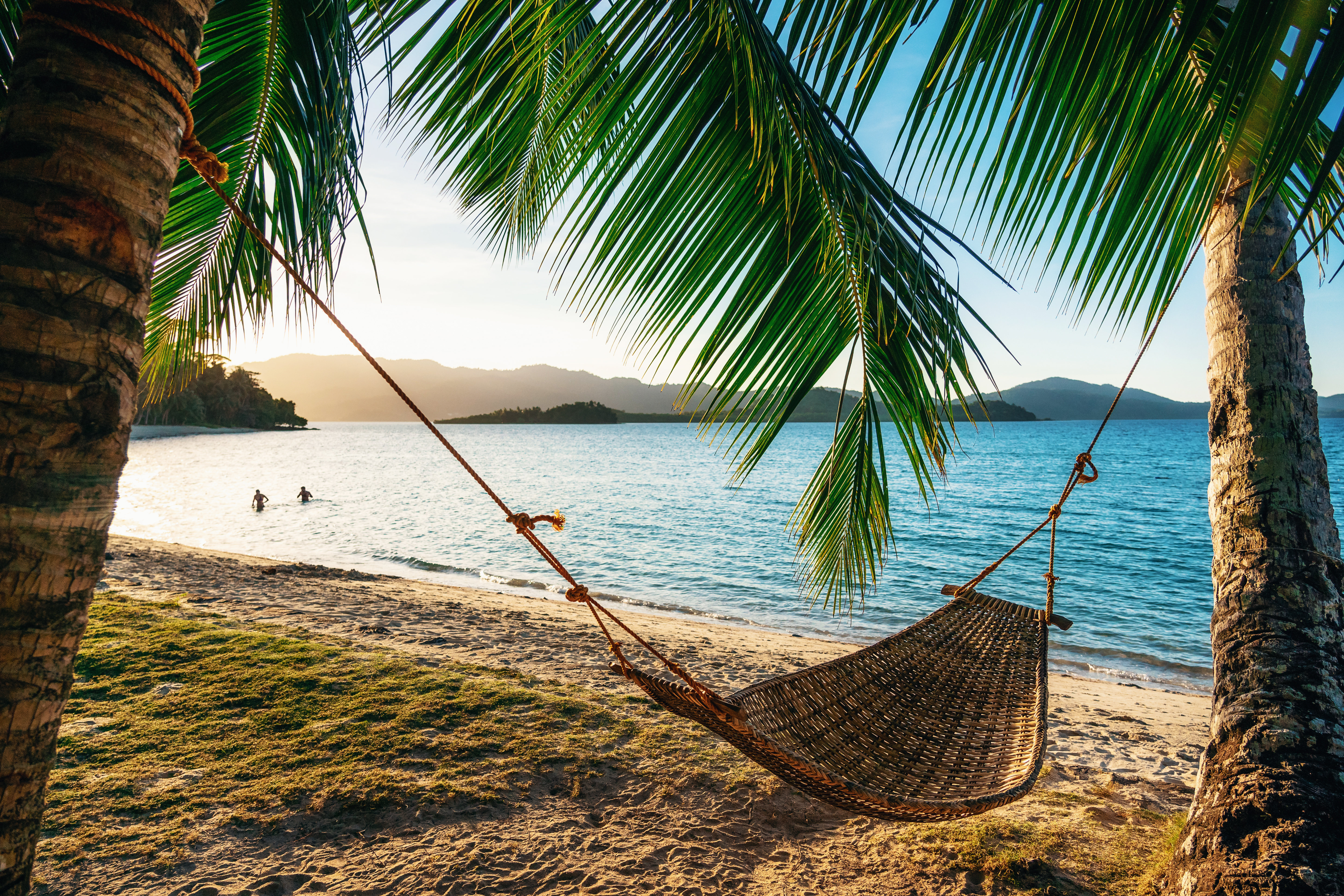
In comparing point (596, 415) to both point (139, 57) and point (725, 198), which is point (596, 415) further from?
point (139, 57)

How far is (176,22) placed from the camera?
0.75 meters

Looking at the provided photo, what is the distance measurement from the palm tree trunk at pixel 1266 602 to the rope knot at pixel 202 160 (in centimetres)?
218

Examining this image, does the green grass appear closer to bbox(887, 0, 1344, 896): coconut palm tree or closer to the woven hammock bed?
the woven hammock bed

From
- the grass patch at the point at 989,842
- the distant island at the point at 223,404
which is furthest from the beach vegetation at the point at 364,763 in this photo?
the distant island at the point at 223,404

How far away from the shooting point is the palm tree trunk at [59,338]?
0.62 m

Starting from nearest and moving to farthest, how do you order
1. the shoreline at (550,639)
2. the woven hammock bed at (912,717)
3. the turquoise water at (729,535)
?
the woven hammock bed at (912,717) < the shoreline at (550,639) < the turquoise water at (729,535)

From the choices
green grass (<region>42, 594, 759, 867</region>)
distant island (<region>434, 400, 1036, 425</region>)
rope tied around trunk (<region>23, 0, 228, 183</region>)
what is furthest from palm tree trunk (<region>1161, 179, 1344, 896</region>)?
distant island (<region>434, 400, 1036, 425</region>)

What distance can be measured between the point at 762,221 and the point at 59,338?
54.3 inches

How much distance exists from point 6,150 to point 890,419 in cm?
188

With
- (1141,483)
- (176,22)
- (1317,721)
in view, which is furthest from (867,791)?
(1141,483)

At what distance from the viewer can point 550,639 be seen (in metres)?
5.51

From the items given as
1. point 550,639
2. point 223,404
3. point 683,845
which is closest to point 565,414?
point 223,404

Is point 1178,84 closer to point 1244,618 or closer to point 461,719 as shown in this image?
point 1244,618

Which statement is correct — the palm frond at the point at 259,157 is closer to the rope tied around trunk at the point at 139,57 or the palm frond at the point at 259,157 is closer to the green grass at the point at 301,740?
the rope tied around trunk at the point at 139,57
